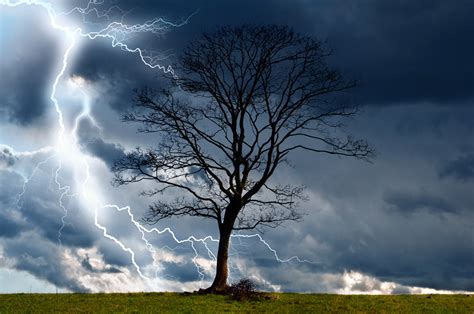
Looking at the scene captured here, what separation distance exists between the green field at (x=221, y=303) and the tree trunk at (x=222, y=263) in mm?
1520

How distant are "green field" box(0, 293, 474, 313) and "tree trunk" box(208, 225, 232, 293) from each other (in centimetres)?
152

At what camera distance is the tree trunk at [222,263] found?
26.1m

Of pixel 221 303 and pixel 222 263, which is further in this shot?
pixel 222 263

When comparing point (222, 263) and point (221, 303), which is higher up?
point (222, 263)

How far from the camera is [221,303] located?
72.6 ft

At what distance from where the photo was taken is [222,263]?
1046 inches

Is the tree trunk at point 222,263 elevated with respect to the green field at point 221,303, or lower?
elevated

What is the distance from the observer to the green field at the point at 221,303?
2005 cm

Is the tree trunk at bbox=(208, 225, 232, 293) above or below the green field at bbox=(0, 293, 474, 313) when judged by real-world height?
above

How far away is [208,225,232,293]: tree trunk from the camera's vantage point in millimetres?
26094

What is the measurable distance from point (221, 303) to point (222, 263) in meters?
4.51

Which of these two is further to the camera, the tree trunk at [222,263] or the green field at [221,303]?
the tree trunk at [222,263]

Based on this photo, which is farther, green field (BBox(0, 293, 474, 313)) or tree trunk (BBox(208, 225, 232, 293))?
tree trunk (BBox(208, 225, 232, 293))

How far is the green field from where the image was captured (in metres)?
20.0
